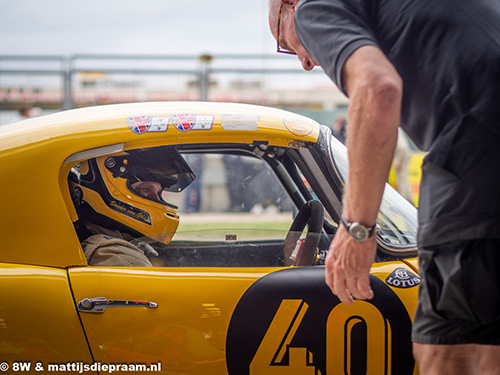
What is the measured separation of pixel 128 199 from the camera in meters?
2.46

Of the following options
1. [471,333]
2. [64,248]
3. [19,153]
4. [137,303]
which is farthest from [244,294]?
[19,153]

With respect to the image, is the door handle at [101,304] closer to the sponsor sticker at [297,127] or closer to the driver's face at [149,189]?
the driver's face at [149,189]

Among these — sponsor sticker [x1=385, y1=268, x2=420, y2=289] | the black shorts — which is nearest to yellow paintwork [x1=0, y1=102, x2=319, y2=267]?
sponsor sticker [x1=385, y1=268, x2=420, y2=289]

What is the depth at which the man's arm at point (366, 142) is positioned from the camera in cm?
120

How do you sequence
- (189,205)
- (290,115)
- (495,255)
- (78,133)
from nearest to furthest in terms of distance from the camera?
(495,255)
(78,133)
(290,115)
(189,205)

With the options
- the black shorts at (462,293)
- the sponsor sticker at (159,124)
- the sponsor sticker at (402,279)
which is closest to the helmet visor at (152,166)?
the sponsor sticker at (159,124)

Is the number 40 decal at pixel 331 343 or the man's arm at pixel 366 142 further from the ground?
the man's arm at pixel 366 142

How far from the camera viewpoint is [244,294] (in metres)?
1.91

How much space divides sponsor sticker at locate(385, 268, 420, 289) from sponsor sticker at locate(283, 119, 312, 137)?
Result: 2.15 ft

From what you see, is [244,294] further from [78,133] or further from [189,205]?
[189,205]

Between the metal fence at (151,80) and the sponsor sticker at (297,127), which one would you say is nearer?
the sponsor sticker at (297,127)

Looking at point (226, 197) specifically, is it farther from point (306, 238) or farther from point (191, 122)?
point (191, 122)

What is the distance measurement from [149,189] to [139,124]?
1.81 ft

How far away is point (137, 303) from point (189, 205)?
23.1 ft
